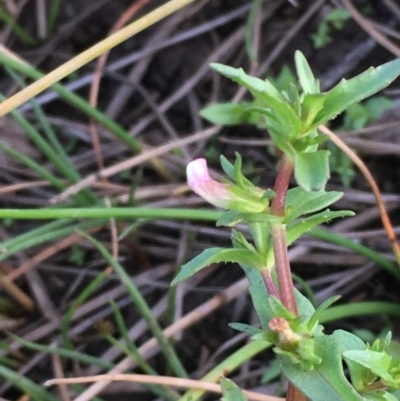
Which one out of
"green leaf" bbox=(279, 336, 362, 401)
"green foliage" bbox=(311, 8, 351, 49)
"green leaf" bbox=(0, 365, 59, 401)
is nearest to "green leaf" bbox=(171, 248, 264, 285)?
"green leaf" bbox=(279, 336, 362, 401)

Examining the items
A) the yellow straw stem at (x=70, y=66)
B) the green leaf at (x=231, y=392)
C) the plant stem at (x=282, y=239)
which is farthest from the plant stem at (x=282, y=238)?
the yellow straw stem at (x=70, y=66)

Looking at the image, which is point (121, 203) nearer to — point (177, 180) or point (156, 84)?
point (177, 180)

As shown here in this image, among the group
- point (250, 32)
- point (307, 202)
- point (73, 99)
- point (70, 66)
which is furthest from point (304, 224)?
point (250, 32)

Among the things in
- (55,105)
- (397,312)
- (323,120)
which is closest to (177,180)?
(55,105)

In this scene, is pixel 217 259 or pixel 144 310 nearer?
pixel 217 259

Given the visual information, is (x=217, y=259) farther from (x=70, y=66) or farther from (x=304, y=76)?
(x=70, y=66)
